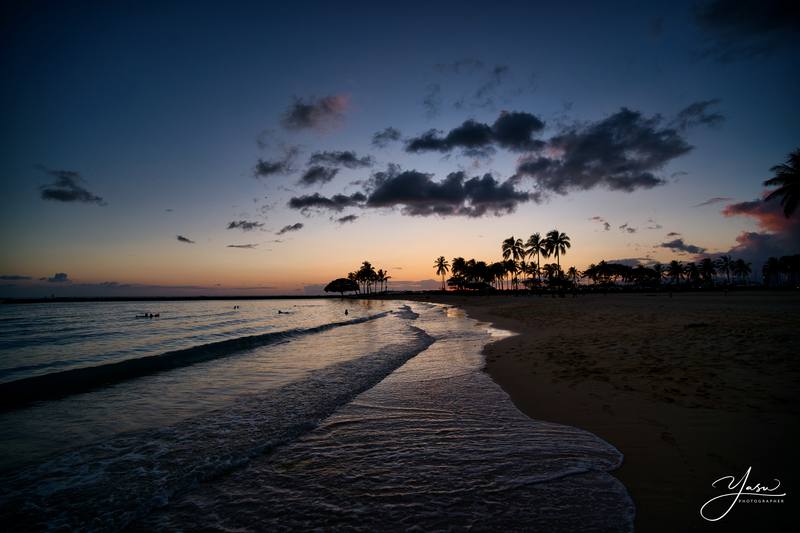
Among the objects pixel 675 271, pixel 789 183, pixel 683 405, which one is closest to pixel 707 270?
pixel 675 271

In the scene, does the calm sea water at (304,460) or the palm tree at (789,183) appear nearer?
the calm sea water at (304,460)

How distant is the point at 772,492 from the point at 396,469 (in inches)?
169

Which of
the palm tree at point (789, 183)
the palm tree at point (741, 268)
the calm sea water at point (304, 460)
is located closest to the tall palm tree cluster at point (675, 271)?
the palm tree at point (741, 268)

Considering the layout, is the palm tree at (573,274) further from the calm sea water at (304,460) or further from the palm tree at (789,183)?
the calm sea water at (304,460)

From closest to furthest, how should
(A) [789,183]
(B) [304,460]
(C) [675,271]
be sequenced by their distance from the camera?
(B) [304,460] → (A) [789,183] → (C) [675,271]

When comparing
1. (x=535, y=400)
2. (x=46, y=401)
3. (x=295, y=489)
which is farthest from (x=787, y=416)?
(x=46, y=401)

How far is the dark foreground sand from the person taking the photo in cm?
374

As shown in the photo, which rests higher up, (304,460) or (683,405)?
(683,405)

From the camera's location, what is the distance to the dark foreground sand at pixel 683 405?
374cm

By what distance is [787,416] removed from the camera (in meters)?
5.47

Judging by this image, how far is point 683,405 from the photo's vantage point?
638cm

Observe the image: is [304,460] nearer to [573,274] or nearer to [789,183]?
[789,183]

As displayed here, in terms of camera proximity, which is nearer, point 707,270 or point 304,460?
point 304,460

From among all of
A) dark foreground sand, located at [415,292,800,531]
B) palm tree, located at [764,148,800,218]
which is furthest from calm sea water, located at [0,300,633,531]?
palm tree, located at [764,148,800,218]
